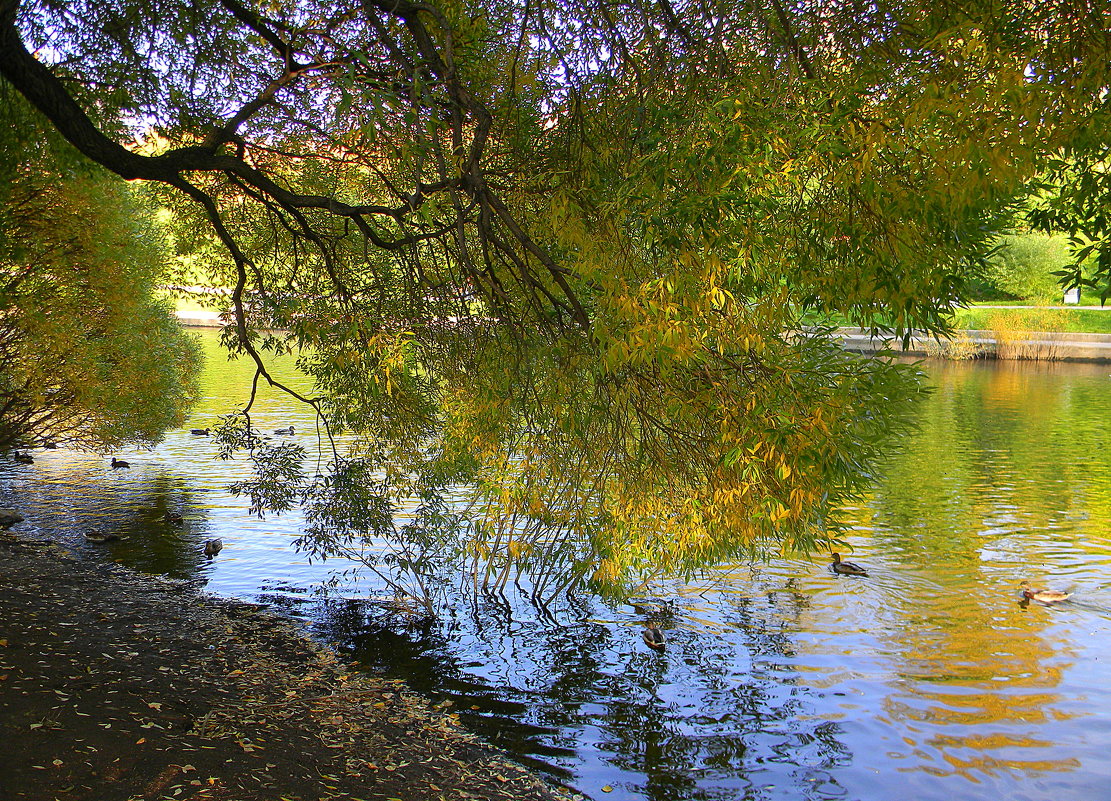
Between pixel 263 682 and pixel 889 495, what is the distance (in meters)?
12.6

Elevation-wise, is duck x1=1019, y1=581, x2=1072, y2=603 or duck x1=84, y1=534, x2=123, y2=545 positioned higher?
duck x1=84, y1=534, x2=123, y2=545

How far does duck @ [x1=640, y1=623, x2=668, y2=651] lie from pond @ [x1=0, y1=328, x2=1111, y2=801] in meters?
0.10

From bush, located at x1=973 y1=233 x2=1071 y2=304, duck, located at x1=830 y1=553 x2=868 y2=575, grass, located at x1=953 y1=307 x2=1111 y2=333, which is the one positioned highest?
bush, located at x1=973 y1=233 x2=1071 y2=304

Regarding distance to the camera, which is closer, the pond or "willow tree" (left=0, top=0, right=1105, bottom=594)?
"willow tree" (left=0, top=0, right=1105, bottom=594)

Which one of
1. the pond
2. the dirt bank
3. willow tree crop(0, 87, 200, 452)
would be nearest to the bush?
the pond

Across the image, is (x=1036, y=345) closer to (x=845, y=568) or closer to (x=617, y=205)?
(x=845, y=568)

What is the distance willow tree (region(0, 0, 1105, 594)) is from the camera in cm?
456

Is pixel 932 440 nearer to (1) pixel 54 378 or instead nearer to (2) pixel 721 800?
(2) pixel 721 800

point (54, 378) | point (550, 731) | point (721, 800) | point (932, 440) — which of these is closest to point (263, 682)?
point (550, 731)

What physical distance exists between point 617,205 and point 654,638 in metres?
5.68

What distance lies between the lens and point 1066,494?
16.5m

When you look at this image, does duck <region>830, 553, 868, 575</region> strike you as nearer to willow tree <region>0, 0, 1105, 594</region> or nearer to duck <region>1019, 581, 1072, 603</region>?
duck <region>1019, 581, 1072, 603</region>

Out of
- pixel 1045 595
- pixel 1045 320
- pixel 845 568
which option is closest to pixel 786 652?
pixel 845 568

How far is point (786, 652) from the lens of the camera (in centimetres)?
947
